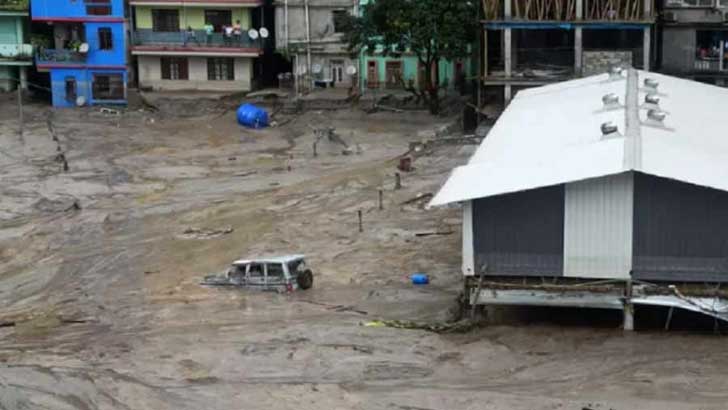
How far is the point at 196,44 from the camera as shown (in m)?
66.2

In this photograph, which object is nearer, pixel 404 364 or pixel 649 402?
pixel 649 402

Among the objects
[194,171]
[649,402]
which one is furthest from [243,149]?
[649,402]

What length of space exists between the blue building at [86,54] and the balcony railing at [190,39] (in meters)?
1.21

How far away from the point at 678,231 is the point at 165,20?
147 ft

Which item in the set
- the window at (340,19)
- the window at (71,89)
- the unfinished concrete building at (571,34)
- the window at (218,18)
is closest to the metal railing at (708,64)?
the unfinished concrete building at (571,34)

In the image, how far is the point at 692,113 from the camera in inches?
1339

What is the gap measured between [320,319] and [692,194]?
9.12 metres

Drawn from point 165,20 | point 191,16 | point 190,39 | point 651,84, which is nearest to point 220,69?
point 190,39

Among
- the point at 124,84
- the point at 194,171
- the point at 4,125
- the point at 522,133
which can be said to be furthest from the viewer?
the point at 124,84

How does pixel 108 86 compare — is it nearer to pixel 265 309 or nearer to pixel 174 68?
pixel 174 68

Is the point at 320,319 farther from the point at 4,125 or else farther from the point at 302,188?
the point at 4,125

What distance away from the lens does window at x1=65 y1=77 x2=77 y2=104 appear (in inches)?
2586

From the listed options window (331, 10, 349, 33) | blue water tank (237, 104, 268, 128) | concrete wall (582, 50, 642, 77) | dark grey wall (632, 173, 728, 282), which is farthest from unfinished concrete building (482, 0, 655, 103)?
dark grey wall (632, 173, 728, 282)

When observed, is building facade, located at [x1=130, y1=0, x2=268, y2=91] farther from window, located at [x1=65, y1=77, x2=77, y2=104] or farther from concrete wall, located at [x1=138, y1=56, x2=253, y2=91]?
window, located at [x1=65, y1=77, x2=77, y2=104]
